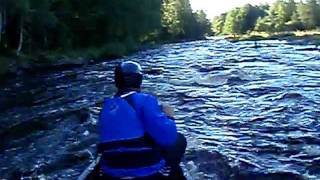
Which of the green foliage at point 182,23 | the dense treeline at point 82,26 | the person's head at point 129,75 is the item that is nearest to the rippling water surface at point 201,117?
the person's head at point 129,75

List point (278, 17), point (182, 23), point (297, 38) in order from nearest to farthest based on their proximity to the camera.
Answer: point (297, 38) < point (182, 23) < point (278, 17)

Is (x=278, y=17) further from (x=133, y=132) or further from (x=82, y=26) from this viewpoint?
(x=133, y=132)

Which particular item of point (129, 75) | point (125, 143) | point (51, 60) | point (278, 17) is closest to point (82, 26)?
point (51, 60)

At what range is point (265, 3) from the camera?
6614 inches

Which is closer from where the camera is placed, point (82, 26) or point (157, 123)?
point (157, 123)

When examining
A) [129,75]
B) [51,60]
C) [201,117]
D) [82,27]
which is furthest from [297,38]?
[129,75]

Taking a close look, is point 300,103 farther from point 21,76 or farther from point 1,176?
point 21,76

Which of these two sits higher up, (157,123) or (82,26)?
(157,123)

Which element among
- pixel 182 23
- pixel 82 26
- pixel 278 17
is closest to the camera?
pixel 82 26

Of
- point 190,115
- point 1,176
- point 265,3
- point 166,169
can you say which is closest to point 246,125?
point 190,115

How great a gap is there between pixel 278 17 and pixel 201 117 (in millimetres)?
116510

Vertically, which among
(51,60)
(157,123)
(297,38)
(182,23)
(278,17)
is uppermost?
(157,123)

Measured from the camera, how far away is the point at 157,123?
483cm

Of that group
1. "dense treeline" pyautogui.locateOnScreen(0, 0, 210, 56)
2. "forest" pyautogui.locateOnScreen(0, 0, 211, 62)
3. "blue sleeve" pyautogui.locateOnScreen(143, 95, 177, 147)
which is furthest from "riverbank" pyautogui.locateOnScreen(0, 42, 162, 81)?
"blue sleeve" pyautogui.locateOnScreen(143, 95, 177, 147)
